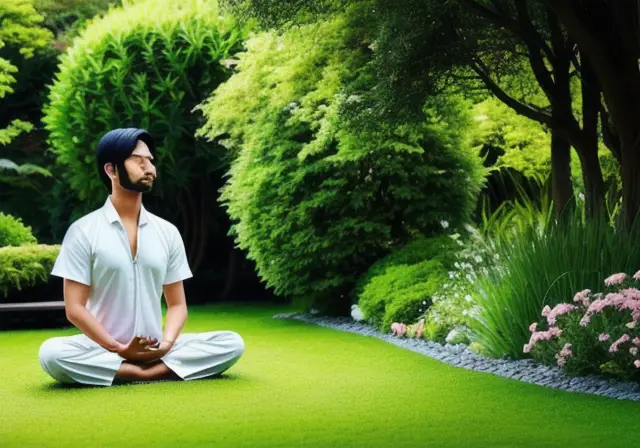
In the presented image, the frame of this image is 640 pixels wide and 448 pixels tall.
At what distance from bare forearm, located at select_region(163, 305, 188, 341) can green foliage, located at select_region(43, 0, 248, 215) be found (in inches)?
369

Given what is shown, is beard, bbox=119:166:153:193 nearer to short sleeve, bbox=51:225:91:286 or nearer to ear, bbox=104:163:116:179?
ear, bbox=104:163:116:179

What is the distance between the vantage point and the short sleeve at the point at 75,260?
8.26 meters

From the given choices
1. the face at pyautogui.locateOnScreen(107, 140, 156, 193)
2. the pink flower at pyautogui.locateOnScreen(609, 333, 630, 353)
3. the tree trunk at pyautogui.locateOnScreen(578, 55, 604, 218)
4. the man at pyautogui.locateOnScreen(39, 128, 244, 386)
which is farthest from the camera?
the tree trunk at pyautogui.locateOnScreen(578, 55, 604, 218)

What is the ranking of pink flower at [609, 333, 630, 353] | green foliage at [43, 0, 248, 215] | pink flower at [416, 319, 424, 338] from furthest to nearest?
green foliage at [43, 0, 248, 215], pink flower at [416, 319, 424, 338], pink flower at [609, 333, 630, 353]

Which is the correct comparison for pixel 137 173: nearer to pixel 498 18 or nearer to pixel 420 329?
pixel 498 18

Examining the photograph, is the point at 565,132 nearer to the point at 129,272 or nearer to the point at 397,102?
the point at 397,102

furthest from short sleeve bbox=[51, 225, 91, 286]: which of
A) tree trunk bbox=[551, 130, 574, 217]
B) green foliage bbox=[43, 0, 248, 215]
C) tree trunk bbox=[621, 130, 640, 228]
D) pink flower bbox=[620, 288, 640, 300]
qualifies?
green foliage bbox=[43, 0, 248, 215]

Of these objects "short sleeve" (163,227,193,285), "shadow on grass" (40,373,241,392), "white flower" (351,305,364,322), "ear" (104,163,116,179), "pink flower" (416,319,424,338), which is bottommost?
"white flower" (351,305,364,322)

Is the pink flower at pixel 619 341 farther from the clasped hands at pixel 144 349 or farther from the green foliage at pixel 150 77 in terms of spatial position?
the green foliage at pixel 150 77

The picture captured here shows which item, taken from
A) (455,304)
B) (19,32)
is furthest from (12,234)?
(455,304)

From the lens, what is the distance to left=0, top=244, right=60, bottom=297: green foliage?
14.8 m

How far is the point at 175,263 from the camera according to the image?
28.9 ft

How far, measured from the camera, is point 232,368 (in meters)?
9.55

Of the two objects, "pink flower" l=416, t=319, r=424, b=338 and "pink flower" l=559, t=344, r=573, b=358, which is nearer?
"pink flower" l=559, t=344, r=573, b=358
